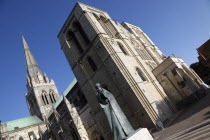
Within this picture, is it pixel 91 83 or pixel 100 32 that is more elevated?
pixel 100 32

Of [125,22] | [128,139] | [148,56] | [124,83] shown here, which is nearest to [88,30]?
[124,83]

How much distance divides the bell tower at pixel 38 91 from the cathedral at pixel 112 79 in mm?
13933

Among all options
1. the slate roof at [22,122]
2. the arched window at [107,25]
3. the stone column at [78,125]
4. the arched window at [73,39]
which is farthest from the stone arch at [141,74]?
the slate roof at [22,122]

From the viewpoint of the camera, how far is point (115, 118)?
597cm

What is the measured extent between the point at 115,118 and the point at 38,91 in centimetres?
4096

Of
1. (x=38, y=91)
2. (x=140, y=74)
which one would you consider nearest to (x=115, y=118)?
(x=140, y=74)

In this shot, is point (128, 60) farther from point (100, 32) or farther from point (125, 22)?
point (125, 22)

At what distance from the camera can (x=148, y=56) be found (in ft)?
85.8

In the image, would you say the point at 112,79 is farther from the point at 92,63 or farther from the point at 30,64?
the point at 30,64

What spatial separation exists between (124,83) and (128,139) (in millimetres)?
12927

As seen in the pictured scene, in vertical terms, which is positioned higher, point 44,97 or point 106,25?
point 44,97

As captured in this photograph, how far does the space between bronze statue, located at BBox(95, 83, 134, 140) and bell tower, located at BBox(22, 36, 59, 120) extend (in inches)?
1490

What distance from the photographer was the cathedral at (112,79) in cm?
1738

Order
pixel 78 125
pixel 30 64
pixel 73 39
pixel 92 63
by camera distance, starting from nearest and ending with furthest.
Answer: pixel 78 125
pixel 92 63
pixel 73 39
pixel 30 64
